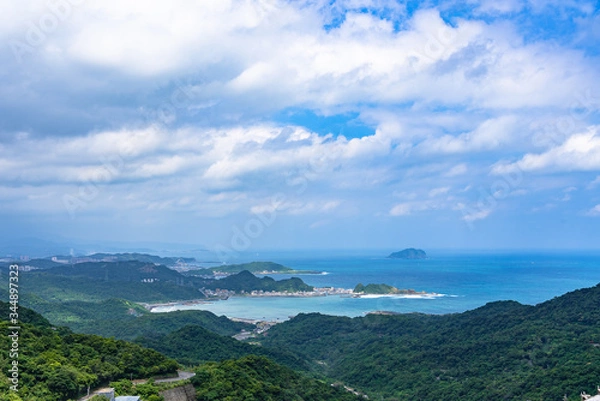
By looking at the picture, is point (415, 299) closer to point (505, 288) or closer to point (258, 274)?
point (505, 288)

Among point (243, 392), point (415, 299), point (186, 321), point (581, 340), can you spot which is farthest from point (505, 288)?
point (243, 392)

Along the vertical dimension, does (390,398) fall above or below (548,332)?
below

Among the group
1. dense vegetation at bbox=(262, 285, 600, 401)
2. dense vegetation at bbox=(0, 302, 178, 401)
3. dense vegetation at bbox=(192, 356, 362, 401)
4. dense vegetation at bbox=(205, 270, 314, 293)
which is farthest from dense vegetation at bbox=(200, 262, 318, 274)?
dense vegetation at bbox=(0, 302, 178, 401)

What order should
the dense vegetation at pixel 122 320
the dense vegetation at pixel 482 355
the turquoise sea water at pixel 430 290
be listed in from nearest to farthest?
the dense vegetation at pixel 482 355, the dense vegetation at pixel 122 320, the turquoise sea water at pixel 430 290

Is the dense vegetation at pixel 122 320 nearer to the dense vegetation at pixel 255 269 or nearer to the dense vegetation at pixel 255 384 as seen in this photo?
the dense vegetation at pixel 255 384

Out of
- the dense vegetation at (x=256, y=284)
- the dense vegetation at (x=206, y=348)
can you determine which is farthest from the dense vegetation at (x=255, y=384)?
the dense vegetation at (x=256, y=284)

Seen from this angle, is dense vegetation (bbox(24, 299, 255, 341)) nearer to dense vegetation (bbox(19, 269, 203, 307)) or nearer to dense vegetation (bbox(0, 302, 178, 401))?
dense vegetation (bbox(19, 269, 203, 307))
